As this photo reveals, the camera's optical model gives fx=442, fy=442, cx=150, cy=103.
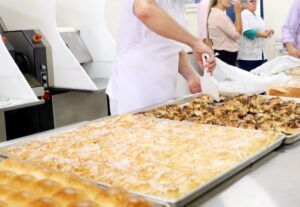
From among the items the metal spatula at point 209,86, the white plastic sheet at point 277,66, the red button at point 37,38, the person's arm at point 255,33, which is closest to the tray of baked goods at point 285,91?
the metal spatula at point 209,86

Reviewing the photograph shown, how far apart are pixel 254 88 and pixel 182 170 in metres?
1.20

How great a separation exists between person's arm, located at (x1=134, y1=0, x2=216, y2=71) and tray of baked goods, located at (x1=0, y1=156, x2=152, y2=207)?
975 millimetres

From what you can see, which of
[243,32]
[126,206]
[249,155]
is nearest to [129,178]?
A: [126,206]

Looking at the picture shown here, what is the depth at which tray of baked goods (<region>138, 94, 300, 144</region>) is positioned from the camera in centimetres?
141

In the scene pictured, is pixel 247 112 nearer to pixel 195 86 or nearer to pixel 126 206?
pixel 195 86

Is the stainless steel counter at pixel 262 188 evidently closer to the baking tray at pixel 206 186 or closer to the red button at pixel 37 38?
the baking tray at pixel 206 186

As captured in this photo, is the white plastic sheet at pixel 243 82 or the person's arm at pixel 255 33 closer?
the white plastic sheet at pixel 243 82

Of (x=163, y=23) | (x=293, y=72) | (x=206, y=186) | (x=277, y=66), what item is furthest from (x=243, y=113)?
(x=277, y=66)

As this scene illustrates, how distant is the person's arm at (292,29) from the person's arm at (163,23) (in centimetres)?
183

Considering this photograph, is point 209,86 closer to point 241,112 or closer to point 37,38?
point 241,112

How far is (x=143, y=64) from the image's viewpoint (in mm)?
2035

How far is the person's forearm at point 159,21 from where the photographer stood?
5.78ft

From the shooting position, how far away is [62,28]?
127 inches

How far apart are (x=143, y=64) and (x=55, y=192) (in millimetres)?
1262
